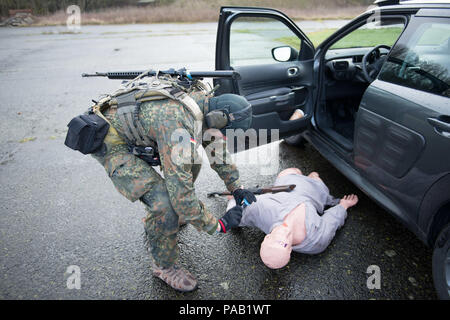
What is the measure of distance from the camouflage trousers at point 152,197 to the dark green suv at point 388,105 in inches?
45.3

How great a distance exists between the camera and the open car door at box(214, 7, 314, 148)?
2568 mm

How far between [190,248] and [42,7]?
88.6ft

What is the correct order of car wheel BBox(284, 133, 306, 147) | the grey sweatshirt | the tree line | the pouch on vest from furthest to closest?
the tree line, car wheel BBox(284, 133, 306, 147), the grey sweatshirt, the pouch on vest

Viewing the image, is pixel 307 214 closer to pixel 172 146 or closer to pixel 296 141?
pixel 172 146

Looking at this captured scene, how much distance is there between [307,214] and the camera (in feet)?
7.07

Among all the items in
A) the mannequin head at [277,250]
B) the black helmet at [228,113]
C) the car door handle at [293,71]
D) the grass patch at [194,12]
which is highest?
the grass patch at [194,12]

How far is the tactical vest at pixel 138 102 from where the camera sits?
184 centimetres

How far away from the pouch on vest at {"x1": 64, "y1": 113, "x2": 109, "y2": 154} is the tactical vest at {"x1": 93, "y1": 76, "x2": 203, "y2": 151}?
0.11 m

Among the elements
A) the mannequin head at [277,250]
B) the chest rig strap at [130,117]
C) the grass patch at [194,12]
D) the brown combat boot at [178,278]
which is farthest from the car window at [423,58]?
the grass patch at [194,12]

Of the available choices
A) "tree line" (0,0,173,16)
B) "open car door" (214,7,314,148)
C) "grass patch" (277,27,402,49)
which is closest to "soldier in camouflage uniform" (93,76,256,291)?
"open car door" (214,7,314,148)

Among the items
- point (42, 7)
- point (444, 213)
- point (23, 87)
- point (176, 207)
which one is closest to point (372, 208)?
point (444, 213)

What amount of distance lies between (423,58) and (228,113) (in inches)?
52.0

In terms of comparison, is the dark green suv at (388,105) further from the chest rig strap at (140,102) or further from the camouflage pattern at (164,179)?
the camouflage pattern at (164,179)

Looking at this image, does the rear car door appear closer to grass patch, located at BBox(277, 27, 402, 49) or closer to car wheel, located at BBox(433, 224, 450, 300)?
car wheel, located at BBox(433, 224, 450, 300)
